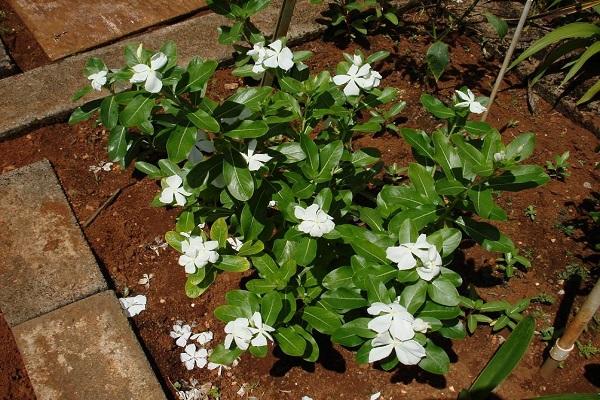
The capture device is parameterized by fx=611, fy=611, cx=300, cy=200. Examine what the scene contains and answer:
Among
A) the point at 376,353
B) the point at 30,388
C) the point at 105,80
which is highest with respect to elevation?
the point at 105,80

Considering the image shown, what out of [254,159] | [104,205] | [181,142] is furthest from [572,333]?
[104,205]

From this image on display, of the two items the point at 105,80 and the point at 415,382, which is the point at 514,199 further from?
the point at 105,80

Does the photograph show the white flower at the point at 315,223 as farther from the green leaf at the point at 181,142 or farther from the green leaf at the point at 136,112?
the green leaf at the point at 136,112

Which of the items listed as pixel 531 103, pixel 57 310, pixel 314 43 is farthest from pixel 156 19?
pixel 531 103

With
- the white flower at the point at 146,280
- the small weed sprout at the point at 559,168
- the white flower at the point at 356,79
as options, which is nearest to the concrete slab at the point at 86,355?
the white flower at the point at 146,280

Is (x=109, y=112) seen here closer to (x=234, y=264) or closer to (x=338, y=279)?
(x=234, y=264)
